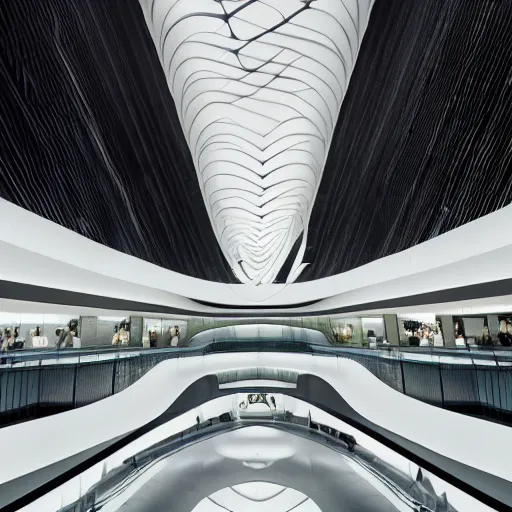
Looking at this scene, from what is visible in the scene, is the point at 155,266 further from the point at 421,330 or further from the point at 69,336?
the point at 421,330

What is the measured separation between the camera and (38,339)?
1188 cm

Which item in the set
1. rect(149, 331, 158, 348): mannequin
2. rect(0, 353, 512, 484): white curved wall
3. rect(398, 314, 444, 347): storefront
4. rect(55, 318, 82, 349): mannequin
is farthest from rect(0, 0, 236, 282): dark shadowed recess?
rect(149, 331, 158, 348): mannequin

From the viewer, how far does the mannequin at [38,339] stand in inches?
462

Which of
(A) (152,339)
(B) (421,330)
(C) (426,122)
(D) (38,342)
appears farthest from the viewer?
(A) (152,339)

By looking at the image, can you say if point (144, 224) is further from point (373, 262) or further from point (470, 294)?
point (470, 294)

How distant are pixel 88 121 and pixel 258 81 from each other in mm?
2537

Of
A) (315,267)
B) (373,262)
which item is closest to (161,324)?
(315,267)

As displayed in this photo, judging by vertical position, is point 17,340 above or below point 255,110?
below

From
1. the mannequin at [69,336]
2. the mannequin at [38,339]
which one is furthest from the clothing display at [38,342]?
the mannequin at [69,336]

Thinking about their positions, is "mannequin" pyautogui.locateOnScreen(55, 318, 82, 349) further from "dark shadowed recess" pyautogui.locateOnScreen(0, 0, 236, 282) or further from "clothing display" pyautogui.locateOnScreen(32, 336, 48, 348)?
"dark shadowed recess" pyautogui.locateOnScreen(0, 0, 236, 282)

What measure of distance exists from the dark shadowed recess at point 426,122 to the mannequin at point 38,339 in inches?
352

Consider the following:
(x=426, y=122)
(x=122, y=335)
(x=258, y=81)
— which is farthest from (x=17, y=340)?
(x=258, y=81)

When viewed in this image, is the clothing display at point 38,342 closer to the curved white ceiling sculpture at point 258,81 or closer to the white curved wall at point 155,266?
the white curved wall at point 155,266

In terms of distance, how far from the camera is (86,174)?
501 centimetres
